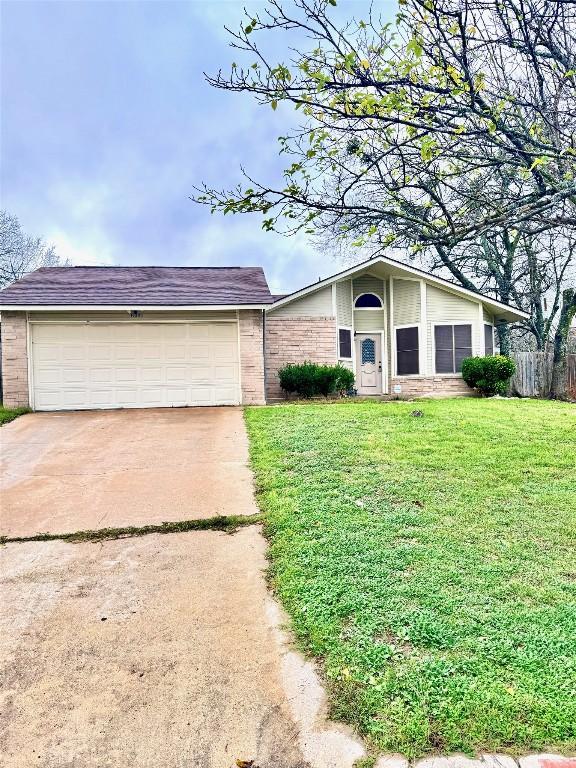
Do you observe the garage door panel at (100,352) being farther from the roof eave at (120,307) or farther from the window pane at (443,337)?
the window pane at (443,337)

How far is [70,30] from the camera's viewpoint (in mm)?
9273

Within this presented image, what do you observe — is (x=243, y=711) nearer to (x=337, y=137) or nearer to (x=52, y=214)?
(x=337, y=137)

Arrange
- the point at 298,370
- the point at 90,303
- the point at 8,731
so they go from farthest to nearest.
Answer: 1. the point at 298,370
2. the point at 90,303
3. the point at 8,731

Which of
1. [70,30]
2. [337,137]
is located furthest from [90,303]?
[337,137]

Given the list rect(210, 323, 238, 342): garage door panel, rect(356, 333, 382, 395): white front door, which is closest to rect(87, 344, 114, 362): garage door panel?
rect(210, 323, 238, 342): garage door panel

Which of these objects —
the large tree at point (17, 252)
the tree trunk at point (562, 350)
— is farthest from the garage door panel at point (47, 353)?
the tree trunk at point (562, 350)

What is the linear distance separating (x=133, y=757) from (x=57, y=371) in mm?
12196

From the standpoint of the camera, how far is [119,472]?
6.54 meters

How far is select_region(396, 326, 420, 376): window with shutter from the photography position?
52.3 ft

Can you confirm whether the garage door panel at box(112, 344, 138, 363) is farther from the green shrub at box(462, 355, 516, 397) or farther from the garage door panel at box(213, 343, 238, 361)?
the green shrub at box(462, 355, 516, 397)

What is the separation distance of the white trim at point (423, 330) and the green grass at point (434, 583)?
29.5 ft

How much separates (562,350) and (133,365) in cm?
1634

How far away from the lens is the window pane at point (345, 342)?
15.7m

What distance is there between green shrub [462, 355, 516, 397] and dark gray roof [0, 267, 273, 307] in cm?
688
